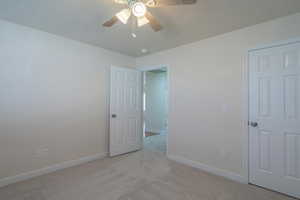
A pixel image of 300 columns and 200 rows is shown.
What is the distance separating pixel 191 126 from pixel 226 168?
87 centimetres

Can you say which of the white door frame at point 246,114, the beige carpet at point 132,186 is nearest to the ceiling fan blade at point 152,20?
the white door frame at point 246,114

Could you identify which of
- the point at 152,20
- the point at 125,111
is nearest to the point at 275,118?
the point at 152,20

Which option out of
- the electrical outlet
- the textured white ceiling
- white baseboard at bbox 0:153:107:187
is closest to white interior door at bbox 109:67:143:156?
white baseboard at bbox 0:153:107:187

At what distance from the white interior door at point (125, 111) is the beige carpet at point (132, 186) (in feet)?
2.23

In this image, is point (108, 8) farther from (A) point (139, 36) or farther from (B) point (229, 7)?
(B) point (229, 7)

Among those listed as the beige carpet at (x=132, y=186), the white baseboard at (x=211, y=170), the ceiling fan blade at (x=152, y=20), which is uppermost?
the ceiling fan blade at (x=152, y=20)

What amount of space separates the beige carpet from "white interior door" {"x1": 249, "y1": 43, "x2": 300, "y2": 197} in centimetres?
23

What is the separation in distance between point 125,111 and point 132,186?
170 cm

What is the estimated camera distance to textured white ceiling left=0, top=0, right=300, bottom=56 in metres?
1.81

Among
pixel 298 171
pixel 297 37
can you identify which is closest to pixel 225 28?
pixel 297 37

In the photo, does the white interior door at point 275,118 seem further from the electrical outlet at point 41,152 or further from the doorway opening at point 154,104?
the doorway opening at point 154,104

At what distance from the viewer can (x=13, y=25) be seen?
7.36 feet

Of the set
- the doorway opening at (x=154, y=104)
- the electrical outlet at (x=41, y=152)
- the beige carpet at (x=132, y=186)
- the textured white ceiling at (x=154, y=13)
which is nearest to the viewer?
the textured white ceiling at (x=154, y=13)

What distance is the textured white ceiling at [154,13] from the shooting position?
5.94ft
